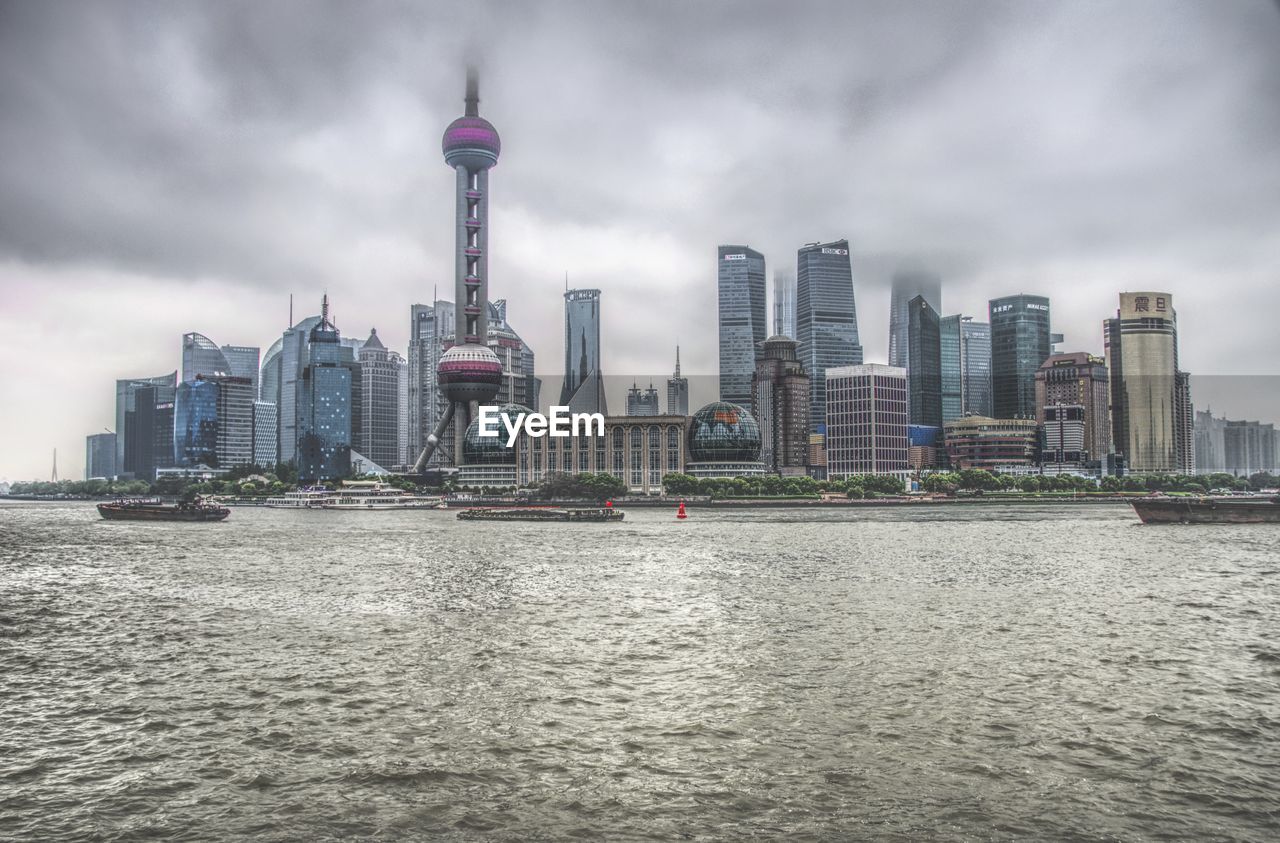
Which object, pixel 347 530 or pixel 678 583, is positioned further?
pixel 347 530

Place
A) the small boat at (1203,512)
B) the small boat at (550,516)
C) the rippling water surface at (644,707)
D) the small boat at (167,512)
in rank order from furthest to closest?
the small boat at (167,512), the small boat at (550,516), the small boat at (1203,512), the rippling water surface at (644,707)

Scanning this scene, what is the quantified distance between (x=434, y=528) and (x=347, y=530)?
12.9m

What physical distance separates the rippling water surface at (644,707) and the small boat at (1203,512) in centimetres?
8114

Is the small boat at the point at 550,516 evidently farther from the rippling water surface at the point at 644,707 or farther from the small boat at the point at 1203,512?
the rippling water surface at the point at 644,707

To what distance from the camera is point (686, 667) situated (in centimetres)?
3859

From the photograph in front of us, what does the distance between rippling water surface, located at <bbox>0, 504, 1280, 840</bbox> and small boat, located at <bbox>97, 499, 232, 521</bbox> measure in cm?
10213

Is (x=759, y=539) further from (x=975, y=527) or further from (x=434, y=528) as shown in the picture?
(x=434, y=528)

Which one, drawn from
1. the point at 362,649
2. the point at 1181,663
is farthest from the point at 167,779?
the point at 1181,663

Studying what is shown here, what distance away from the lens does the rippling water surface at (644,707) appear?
23000 mm

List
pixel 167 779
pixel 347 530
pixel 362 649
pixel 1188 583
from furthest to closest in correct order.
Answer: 1. pixel 347 530
2. pixel 1188 583
3. pixel 362 649
4. pixel 167 779

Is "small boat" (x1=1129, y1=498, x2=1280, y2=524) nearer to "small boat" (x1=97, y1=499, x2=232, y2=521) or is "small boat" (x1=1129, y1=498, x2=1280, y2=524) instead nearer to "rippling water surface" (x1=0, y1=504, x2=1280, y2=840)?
"rippling water surface" (x1=0, y1=504, x2=1280, y2=840)

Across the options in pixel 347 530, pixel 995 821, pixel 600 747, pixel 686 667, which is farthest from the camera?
pixel 347 530

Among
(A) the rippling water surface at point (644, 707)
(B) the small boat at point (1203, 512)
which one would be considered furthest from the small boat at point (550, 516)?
(A) the rippling water surface at point (644, 707)

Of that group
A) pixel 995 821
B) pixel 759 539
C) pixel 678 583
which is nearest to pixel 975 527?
pixel 759 539
